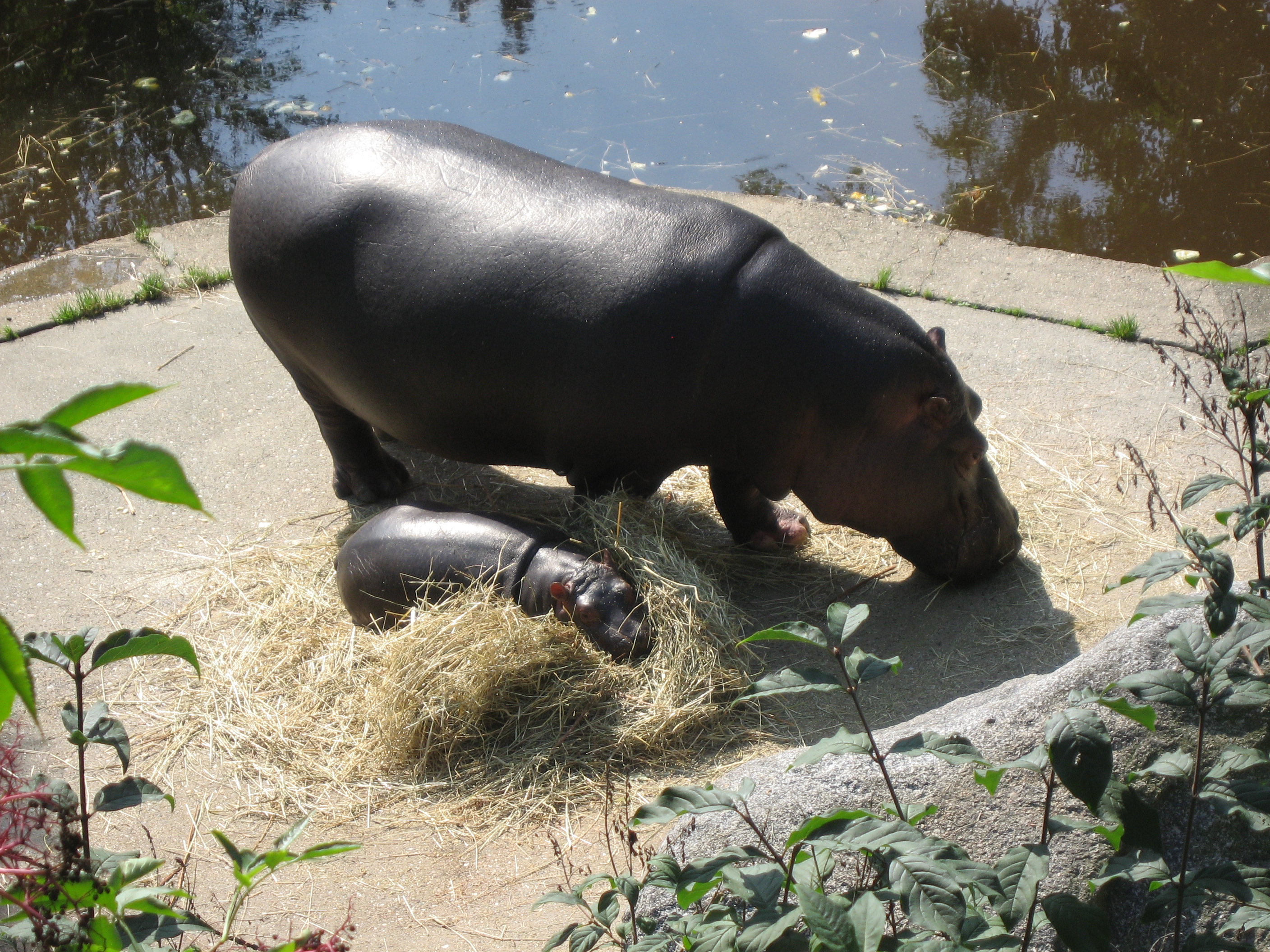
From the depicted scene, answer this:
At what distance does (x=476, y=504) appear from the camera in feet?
16.8

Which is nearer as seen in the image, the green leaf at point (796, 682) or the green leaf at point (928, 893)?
the green leaf at point (928, 893)

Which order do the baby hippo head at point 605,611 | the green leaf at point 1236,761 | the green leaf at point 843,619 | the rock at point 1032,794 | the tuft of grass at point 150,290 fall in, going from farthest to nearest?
the tuft of grass at point 150,290, the baby hippo head at point 605,611, the rock at point 1032,794, the green leaf at point 843,619, the green leaf at point 1236,761

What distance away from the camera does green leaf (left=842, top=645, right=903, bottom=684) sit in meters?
1.71

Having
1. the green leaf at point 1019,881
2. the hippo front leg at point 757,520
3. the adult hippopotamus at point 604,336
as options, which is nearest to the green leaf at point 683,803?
the green leaf at point 1019,881

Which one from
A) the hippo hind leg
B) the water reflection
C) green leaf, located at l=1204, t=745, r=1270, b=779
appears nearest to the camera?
green leaf, located at l=1204, t=745, r=1270, b=779

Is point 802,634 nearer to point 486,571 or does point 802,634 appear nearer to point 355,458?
point 486,571

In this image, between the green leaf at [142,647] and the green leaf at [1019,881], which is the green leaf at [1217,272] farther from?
the green leaf at [142,647]

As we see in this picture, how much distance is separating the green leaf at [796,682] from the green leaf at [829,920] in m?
0.33

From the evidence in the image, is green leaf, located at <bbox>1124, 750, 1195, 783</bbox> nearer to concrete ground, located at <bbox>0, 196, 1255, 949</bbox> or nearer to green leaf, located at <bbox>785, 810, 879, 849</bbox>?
green leaf, located at <bbox>785, 810, 879, 849</bbox>

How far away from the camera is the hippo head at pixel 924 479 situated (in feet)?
13.2

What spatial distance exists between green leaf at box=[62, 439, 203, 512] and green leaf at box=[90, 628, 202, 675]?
0.49m

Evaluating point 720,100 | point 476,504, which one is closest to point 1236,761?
point 476,504

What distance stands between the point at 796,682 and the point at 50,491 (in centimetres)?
122

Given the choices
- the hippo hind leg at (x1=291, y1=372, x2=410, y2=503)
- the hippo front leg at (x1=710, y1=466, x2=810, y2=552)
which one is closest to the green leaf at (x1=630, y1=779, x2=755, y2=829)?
the hippo front leg at (x1=710, y1=466, x2=810, y2=552)
